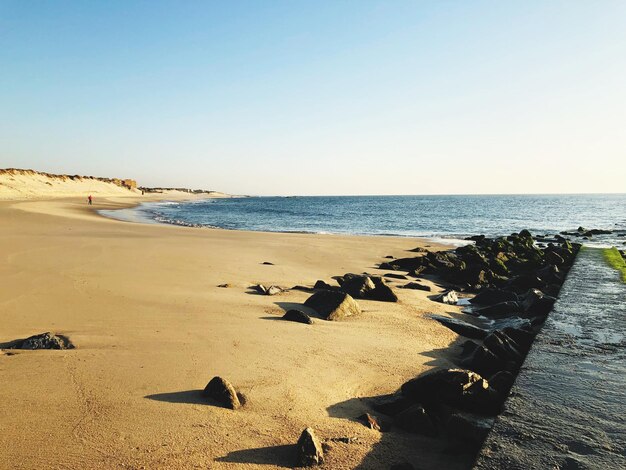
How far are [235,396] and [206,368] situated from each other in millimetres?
832

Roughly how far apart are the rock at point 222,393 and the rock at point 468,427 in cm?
178

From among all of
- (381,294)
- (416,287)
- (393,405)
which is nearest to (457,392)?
(393,405)

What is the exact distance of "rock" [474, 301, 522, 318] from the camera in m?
8.30

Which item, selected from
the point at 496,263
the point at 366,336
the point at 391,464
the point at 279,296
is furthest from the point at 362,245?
the point at 391,464

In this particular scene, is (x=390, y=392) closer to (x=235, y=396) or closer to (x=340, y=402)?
(x=340, y=402)

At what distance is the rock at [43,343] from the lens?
4719 mm

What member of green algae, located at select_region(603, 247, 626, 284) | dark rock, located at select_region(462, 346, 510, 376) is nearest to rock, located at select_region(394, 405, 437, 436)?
dark rock, located at select_region(462, 346, 510, 376)

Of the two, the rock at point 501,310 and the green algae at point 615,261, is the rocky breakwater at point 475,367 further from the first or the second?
the green algae at point 615,261

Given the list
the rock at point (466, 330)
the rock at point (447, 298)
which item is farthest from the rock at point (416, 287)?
the rock at point (466, 330)

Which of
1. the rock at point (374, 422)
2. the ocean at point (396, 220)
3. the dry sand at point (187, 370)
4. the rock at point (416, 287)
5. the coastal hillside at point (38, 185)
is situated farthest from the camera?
the coastal hillside at point (38, 185)

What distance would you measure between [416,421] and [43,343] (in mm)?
4048

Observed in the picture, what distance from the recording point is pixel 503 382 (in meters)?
4.18

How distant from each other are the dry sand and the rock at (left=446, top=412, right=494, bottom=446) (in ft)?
0.70

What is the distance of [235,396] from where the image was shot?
3.65 meters
